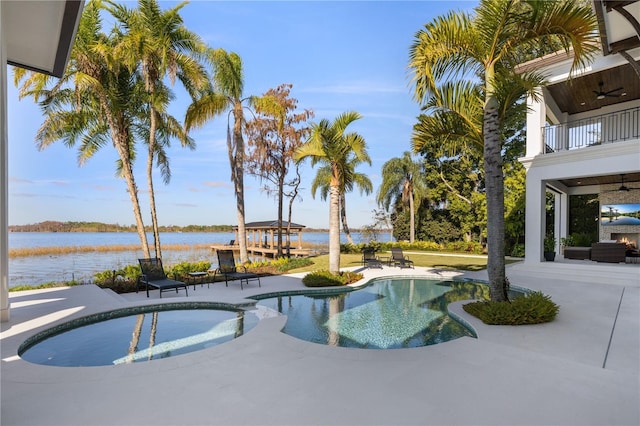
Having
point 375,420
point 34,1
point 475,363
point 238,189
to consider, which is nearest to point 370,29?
point 238,189

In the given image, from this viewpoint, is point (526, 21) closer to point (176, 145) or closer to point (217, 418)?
point (217, 418)

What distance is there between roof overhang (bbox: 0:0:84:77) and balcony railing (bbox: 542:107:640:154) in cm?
1512

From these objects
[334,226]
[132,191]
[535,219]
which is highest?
[132,191]

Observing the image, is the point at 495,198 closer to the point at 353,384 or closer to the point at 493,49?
the point at 493,49

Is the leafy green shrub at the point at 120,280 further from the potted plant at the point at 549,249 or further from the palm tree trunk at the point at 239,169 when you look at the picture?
the potted plant at the point at 549,249

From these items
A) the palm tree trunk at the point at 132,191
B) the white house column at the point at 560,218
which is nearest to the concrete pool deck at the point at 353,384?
the palm tree trunk at the point at 132,191

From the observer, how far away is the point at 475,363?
4.36 m

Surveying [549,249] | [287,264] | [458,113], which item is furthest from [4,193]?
[549,249]

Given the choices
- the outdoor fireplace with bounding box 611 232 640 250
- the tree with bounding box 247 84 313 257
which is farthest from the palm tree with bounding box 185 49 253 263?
the outdoor fireplace with bounding box 611 232 640 250

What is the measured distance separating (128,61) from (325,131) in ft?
23.1

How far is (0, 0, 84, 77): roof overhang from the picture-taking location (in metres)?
5.01

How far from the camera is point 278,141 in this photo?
68.0 ft

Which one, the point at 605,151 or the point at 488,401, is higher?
the point at 605,151

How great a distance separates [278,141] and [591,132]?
15.8 metres
